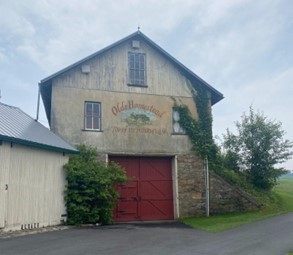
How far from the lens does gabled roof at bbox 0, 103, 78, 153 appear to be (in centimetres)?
1140

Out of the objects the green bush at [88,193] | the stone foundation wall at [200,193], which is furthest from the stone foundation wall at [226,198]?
the green bush at [88,193]

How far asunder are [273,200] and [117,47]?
1134 cm

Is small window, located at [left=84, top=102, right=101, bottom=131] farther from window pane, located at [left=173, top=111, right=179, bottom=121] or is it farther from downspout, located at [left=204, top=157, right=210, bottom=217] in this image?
downspout, located at [left=204, top=157, right=210, bottom=217]

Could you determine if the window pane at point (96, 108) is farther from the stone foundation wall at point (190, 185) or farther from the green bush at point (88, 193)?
the stone foundation wall at point (190, 185)

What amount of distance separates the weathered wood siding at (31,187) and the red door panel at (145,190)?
3763mm

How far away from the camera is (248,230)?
1192cm

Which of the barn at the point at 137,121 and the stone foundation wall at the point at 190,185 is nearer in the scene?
the barn at the point at 137,121

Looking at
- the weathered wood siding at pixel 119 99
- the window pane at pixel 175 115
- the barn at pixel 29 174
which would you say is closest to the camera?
the barn at pixel 29 174

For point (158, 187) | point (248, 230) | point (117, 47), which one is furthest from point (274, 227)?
point (117, 47)

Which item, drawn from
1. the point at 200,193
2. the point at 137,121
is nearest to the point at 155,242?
the point at 200,193

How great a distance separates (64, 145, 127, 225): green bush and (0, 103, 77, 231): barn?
335mm

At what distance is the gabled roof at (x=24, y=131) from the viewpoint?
1140 cm

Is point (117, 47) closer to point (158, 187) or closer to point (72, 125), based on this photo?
point (72, 125)

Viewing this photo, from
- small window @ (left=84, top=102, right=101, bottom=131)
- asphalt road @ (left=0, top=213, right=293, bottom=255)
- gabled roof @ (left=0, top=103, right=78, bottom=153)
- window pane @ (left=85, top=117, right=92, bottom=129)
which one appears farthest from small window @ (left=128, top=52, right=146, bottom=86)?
asphalt road @ (left=0, top=213, right=293, bottom=255)
